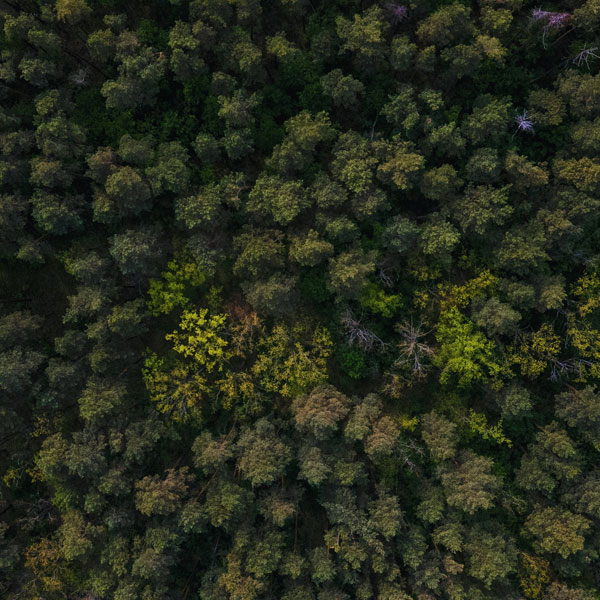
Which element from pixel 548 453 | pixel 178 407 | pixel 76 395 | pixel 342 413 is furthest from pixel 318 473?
pixel 76 395

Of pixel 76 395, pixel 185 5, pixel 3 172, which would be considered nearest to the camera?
pixel 3 172

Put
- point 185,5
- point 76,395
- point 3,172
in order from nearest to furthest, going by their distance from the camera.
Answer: point 3,172
point 185,5
point 76,395

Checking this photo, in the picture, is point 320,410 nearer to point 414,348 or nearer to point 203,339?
point 414,348

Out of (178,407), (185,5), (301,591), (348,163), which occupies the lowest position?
(301,591)

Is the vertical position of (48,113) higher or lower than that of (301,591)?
higher

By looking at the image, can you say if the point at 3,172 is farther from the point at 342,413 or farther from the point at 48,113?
the point at 342,413

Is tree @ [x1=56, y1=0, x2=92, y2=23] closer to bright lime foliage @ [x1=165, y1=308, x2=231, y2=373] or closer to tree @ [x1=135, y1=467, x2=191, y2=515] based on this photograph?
bright lime foliage @ [x1=165, y1=308, x2=231, y2=373]
